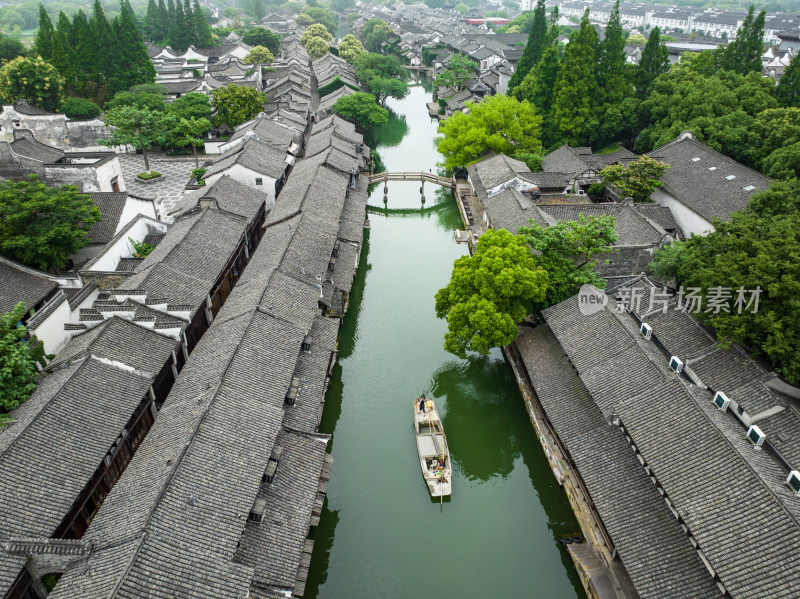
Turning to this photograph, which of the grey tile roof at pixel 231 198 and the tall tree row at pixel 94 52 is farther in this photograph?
the tall tree row at pixel 94 52

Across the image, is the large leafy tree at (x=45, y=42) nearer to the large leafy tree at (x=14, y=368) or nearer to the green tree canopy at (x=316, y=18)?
the large leafy tree at (x=14, y=368)

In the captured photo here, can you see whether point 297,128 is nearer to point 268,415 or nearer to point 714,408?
point 268,415

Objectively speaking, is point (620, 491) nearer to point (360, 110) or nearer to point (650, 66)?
point (650, 66)

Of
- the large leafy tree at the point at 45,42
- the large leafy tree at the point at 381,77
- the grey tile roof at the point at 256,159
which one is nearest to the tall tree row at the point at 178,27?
the large leafy tree at the point at 381,77

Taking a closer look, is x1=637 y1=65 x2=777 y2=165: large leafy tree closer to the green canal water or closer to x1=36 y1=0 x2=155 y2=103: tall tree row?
the green canal water

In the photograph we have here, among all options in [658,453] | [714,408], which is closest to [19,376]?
[658,453]
